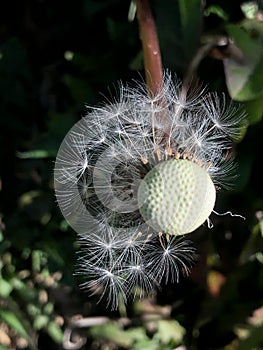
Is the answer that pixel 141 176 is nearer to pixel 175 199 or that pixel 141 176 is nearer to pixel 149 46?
pixel 175 199

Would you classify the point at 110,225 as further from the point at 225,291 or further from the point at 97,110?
the point at 225,291

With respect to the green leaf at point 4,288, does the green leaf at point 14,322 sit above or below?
below

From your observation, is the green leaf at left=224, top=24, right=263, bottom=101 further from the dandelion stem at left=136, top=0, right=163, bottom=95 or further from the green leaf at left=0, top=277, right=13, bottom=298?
the green leaf at left=0, top=277, right=13, bottom=298

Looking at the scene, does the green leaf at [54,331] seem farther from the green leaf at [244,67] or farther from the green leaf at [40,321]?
the green leaf at [244,67]

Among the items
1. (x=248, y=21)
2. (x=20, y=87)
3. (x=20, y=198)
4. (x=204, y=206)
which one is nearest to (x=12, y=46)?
(x=20, y=87)

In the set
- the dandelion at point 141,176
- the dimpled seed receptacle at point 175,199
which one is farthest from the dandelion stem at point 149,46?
the dimpled seed receptacle at point 175,199

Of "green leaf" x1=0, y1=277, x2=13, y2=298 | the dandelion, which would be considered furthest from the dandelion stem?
"green leaf" x1=0, y1=277, x2=13, y2=298
